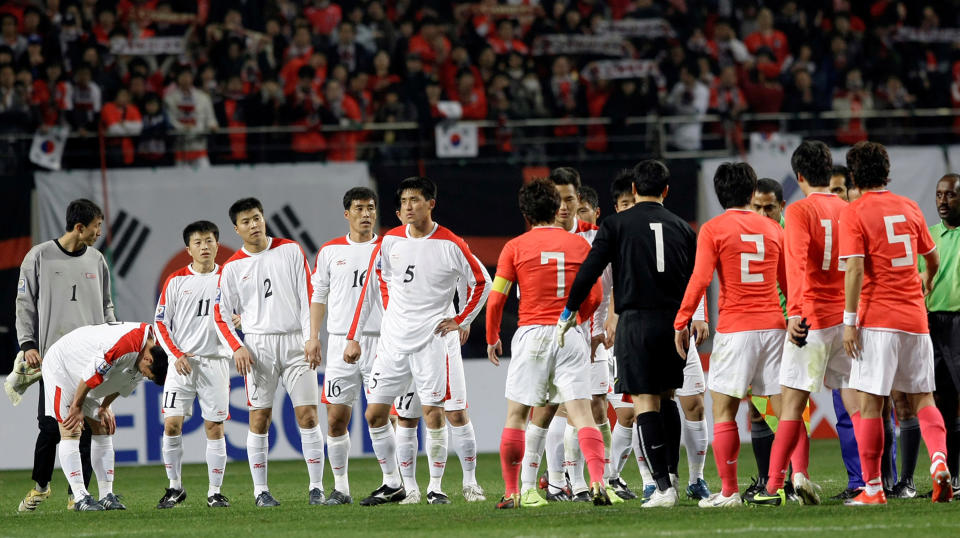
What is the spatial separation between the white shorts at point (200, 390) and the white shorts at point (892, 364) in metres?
4.81

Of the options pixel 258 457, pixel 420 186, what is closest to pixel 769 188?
pixel 420 186

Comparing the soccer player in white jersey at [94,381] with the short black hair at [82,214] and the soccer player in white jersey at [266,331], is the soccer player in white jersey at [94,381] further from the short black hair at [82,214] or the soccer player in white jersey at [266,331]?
the short black hair at [82,214]

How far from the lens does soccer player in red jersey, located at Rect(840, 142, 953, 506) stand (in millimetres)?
7711

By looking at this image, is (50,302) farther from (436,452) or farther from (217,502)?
(436,452)

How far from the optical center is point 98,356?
9312 millimetres

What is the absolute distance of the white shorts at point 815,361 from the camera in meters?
7.89

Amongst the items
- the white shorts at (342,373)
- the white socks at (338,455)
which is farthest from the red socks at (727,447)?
the white socks at (338,455)

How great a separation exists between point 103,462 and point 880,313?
19.1 ft

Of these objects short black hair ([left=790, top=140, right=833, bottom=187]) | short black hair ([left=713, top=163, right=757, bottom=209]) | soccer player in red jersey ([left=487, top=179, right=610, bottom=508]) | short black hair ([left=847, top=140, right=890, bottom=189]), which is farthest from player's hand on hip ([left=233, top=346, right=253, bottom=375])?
short black hair ([left=847, top=140, right=890, bottom=189])

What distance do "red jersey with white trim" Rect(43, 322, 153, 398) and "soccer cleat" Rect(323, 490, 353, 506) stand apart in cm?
181

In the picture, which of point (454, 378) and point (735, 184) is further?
point (454, 378)

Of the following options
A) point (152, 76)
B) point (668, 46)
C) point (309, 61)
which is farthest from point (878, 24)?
point (152, 76)

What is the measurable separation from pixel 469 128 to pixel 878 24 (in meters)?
7.87

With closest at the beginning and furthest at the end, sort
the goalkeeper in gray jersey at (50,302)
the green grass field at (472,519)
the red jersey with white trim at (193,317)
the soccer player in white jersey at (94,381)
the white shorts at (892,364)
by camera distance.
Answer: the green grass field at (472,519) < the white shorts at (892,364) < the soccer player in white jersey at (94,381) < the red jersey with white trim at (193,317) < the goalkeeper in gray jersey at (50,302)
